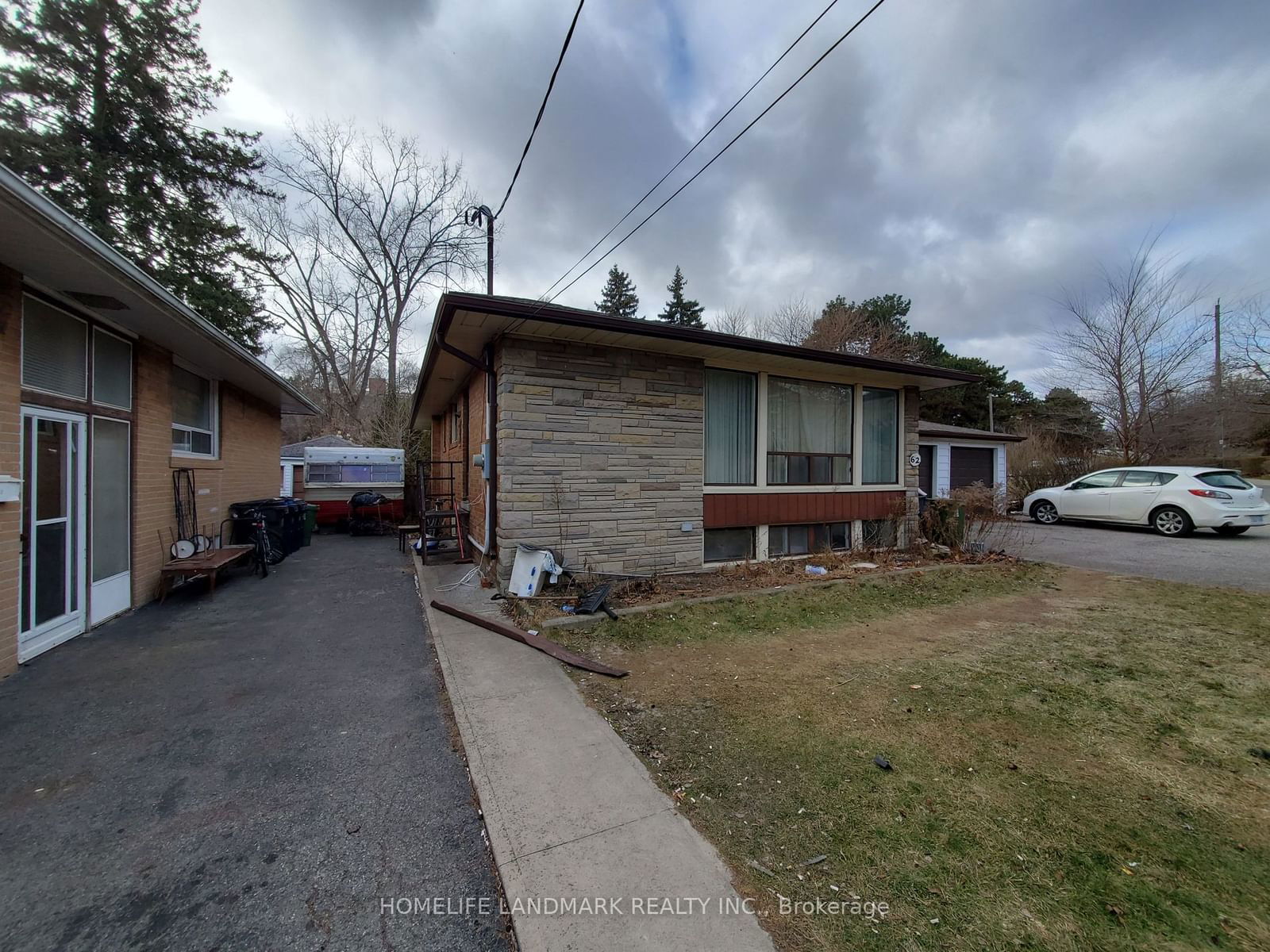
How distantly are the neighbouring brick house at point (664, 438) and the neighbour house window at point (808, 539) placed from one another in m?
0.02

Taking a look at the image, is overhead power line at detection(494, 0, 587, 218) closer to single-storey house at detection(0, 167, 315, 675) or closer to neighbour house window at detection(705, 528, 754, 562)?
single-storey house at detection(0, 167, 315, 675)

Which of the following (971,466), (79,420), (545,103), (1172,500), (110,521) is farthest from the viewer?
(971,466)

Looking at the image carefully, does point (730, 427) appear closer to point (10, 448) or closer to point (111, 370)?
point (10, 448)

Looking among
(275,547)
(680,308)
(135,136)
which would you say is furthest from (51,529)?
(680,308)

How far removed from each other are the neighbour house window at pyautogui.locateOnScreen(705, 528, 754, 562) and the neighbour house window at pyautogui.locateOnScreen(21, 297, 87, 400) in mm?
6480

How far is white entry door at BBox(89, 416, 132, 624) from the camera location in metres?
4.79

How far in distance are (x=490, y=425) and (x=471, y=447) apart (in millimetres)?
2364

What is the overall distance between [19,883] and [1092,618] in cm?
720

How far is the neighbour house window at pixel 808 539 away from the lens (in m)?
7.06

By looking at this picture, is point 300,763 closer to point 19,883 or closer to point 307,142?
point 19,883

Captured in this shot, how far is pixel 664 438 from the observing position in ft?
19.8

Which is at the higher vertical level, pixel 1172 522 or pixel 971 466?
pixel 971 466

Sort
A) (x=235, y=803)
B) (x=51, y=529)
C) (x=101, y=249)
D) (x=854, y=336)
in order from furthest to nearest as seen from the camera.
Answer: (x=854, y=336)
(x=51, y=529)
(x=101, y=249)
(x=235, y=803)

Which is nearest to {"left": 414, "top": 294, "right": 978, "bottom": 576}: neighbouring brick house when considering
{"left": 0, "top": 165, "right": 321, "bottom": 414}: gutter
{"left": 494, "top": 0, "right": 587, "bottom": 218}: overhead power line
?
{"left": 494, "top": 0, "right": 587, "bottom": 218}: overhead power line
